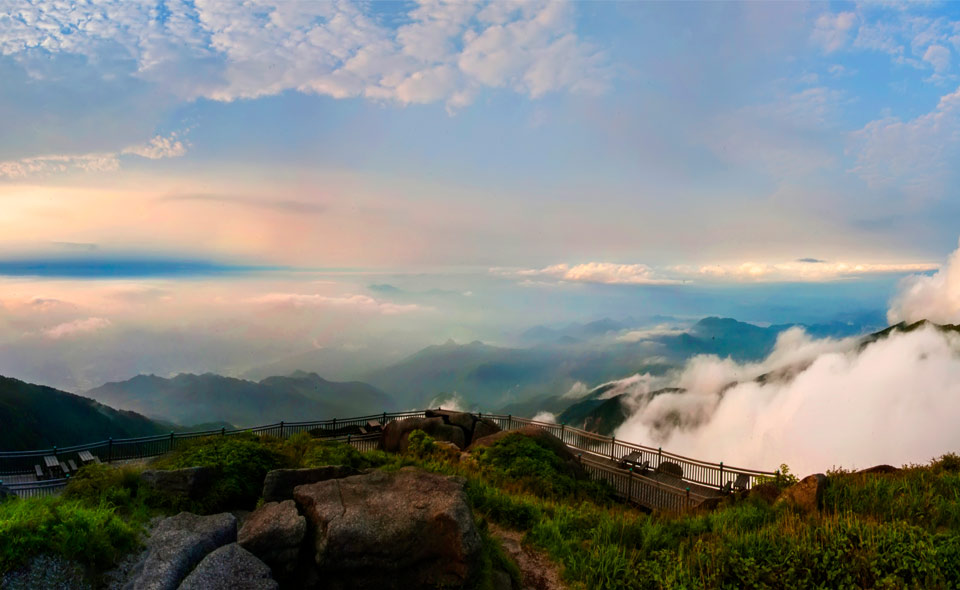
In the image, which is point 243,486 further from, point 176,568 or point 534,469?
point 534,469

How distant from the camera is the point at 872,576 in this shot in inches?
346

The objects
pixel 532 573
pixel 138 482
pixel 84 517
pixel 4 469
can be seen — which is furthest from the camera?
pixel 4 469

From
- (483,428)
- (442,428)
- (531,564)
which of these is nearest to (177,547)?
(531,564)

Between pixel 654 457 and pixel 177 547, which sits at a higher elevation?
pixel 177 547

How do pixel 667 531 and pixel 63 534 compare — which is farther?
pixel 667 531

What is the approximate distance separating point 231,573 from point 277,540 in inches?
37.3

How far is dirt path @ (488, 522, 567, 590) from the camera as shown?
10242 mm

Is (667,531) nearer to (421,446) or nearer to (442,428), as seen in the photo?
(421,446)

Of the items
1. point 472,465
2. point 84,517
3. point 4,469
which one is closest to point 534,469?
point 472,465

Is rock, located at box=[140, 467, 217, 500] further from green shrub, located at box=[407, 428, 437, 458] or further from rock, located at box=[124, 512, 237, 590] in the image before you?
green shrub, located at box=[407, 428, 437, 458]

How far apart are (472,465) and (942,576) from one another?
47.6ft

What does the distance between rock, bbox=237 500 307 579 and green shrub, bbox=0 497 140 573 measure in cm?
225

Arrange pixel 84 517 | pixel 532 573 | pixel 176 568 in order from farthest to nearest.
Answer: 1. pixel 532 573
2. pixel 84 517
3. pixel 176 568

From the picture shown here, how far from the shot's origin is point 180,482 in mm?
12078
